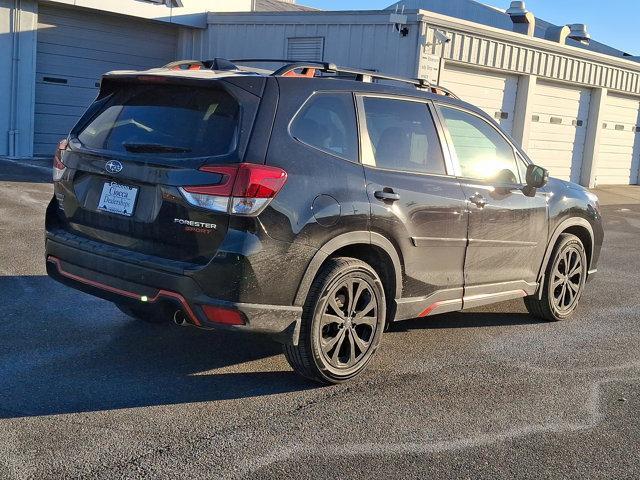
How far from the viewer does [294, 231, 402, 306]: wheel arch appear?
4.46 m

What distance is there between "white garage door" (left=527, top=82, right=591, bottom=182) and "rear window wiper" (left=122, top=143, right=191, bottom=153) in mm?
14928

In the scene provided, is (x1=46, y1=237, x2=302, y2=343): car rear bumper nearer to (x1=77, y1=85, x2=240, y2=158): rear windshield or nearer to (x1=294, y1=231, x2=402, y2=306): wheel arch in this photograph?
(x1=294, y1=231, x2=402, y2=306): wheel arch

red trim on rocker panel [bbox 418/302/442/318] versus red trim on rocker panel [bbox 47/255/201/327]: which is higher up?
red trim on rocker panel [bbox 47/255/201/327]

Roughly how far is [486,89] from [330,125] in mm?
12768

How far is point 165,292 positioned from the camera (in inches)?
168

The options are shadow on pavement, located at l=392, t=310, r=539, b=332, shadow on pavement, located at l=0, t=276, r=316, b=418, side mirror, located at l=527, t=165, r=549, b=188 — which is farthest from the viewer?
shadow on pavement, located at l=392, t=310, r=539, b=332

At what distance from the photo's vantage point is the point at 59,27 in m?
16.1

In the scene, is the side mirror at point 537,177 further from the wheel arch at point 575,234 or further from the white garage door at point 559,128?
the white garage door at point 559,128

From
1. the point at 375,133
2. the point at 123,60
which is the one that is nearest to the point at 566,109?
the point at 123,60

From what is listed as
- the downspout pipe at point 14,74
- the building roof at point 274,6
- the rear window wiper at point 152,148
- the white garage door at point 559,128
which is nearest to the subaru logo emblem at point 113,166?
the rear window wiper at point 152,148

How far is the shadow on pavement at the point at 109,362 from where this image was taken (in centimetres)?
434

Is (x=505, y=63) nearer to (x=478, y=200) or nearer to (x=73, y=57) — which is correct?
(x=73, y=57)

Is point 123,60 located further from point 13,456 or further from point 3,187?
point 13,456

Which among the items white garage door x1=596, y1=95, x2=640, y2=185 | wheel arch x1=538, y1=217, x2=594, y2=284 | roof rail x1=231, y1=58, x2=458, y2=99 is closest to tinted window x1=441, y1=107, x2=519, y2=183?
roof rail x1=231, y1=58, x2=458, y2=99
